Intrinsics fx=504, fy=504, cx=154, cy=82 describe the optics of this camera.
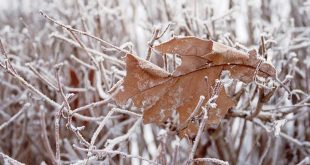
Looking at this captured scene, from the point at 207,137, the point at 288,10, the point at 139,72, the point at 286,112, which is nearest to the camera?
the point at 139,72

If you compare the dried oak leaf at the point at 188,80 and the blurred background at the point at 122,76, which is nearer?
the dried oak leaf at the point at 188,80

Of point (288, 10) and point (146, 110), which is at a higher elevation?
point (288, 10)

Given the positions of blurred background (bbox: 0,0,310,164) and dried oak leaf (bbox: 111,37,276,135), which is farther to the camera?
blurred background (bbox: 0,0,310,164)

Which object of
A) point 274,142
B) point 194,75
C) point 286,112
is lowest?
point 274,142

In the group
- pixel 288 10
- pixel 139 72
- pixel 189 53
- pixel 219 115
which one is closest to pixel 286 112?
pixel 219 115

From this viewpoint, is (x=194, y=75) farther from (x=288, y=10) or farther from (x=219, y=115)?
(x=288, y=10)

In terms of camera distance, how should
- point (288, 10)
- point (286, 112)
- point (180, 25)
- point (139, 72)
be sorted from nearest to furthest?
point (139, 72)
point (286, 112)
point (180, 25)
point (288, 10)

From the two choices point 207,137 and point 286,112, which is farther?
point 207,137

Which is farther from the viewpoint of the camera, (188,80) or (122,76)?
(122,76)
